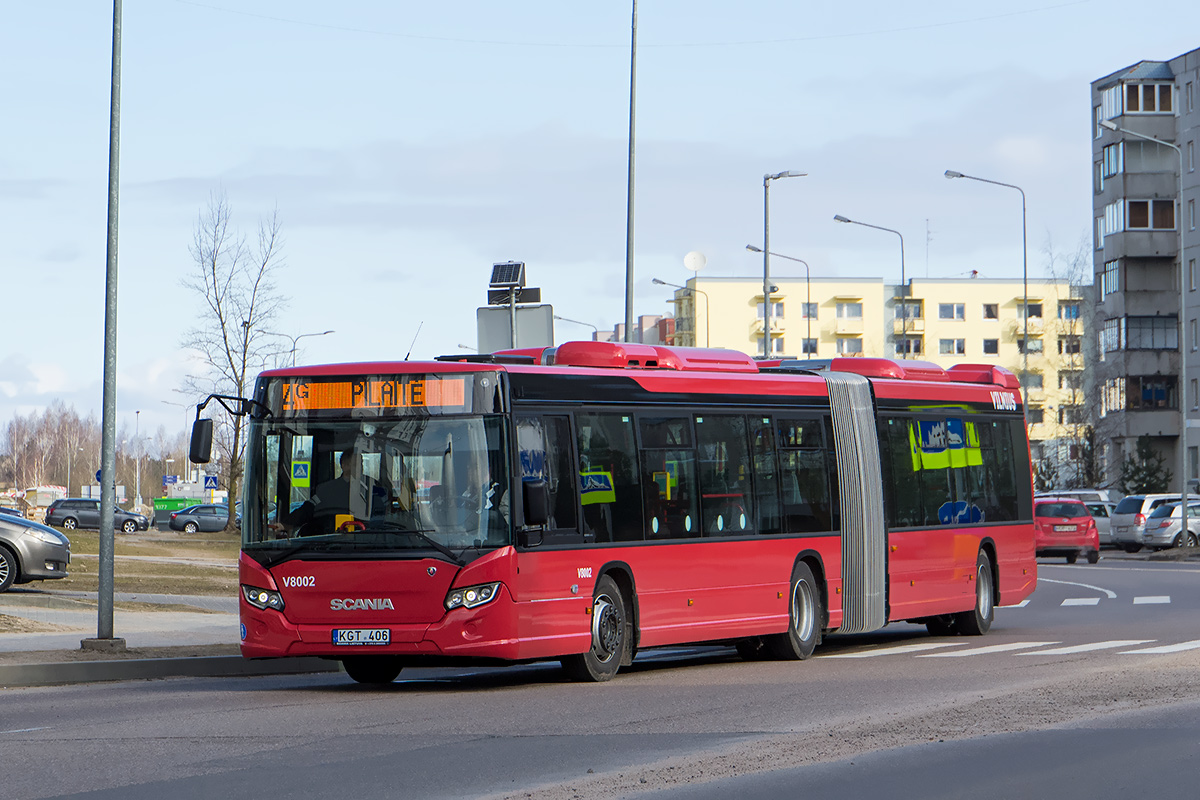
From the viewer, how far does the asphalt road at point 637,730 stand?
361 inches

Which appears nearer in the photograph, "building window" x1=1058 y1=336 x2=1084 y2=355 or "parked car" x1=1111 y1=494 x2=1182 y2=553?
"parked car" x1=1111 y1=494 x2=1182 y2=553

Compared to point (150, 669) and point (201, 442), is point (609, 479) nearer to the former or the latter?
point (201, 442)

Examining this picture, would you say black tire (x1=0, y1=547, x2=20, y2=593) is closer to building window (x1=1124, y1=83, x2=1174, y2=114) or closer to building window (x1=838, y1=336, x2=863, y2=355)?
building window (x1=1124, y1=83, x2=1174, y2=114)

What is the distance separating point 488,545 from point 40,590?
1619 cm

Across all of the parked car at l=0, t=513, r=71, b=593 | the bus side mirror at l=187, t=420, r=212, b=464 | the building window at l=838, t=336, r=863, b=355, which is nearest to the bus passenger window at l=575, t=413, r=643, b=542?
the bus side mirror at l=187, t=420, r=212, b=464

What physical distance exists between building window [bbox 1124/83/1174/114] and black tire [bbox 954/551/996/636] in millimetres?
62760

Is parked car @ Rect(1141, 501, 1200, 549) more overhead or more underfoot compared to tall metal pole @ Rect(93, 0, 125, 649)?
more underfoot

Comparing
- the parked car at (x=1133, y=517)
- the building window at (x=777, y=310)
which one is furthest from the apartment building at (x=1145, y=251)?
the building window at (x=777, y=310)

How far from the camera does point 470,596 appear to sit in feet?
46.9

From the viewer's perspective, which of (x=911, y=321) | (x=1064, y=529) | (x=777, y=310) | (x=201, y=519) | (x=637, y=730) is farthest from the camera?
(x=777, y=310)

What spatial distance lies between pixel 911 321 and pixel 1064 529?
306ft

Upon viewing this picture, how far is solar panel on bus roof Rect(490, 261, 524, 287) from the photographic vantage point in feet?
78.8

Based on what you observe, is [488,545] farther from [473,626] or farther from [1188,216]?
[1188,216]

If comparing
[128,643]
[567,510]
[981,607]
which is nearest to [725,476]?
[567,510]
